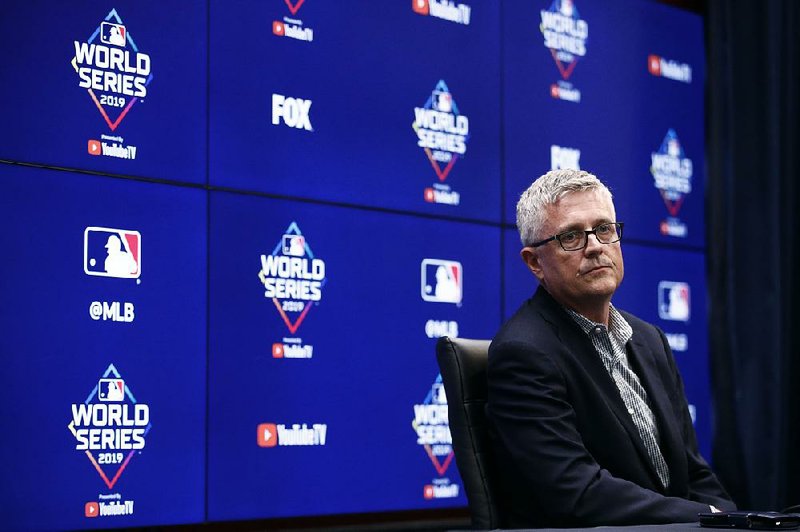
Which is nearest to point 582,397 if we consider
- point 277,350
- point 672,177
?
point 277,350

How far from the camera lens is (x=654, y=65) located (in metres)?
4.80

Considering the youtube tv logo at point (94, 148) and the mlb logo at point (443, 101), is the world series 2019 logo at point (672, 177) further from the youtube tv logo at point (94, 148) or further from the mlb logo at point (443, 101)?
the youtube tv logo at point (94, 148)

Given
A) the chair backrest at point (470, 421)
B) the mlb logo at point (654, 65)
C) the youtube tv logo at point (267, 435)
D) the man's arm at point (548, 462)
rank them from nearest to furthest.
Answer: the man's arm at point (548, 462)
the chair backrest at point (470, 421)
the youtube tv logo at point (267, 435)
the mlb logo at point (654, 65)

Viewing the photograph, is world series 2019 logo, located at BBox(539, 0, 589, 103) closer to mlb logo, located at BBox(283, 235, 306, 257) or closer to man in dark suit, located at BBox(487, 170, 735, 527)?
mlb logo, located at BBox(283, 235, 306, 257)

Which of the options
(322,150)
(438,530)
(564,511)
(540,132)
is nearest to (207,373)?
(322,150)

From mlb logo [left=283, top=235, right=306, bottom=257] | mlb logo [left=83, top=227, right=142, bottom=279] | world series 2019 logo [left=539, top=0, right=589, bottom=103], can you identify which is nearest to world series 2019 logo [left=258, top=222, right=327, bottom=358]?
mlb logo [left=283, top=235, right=306, bottom=257]

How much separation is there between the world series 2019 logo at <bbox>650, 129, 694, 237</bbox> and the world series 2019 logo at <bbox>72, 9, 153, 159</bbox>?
7.75 ft

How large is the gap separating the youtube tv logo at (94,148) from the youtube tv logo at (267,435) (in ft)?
3.25

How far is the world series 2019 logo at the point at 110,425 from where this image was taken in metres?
3.09

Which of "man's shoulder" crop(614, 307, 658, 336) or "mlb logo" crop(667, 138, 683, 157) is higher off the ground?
"mlb logo" crop(667, 138, 683, 157)

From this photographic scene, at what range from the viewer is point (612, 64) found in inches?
182

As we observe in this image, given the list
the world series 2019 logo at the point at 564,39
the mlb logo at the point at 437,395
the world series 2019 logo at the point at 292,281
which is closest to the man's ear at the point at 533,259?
the world series 2019 logo at the point at 292,281

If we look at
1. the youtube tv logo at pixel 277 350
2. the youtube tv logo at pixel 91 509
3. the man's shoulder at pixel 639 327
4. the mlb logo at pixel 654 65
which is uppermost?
the mlb logo at pixel 654 65

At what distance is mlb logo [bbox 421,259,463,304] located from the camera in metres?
3.94
